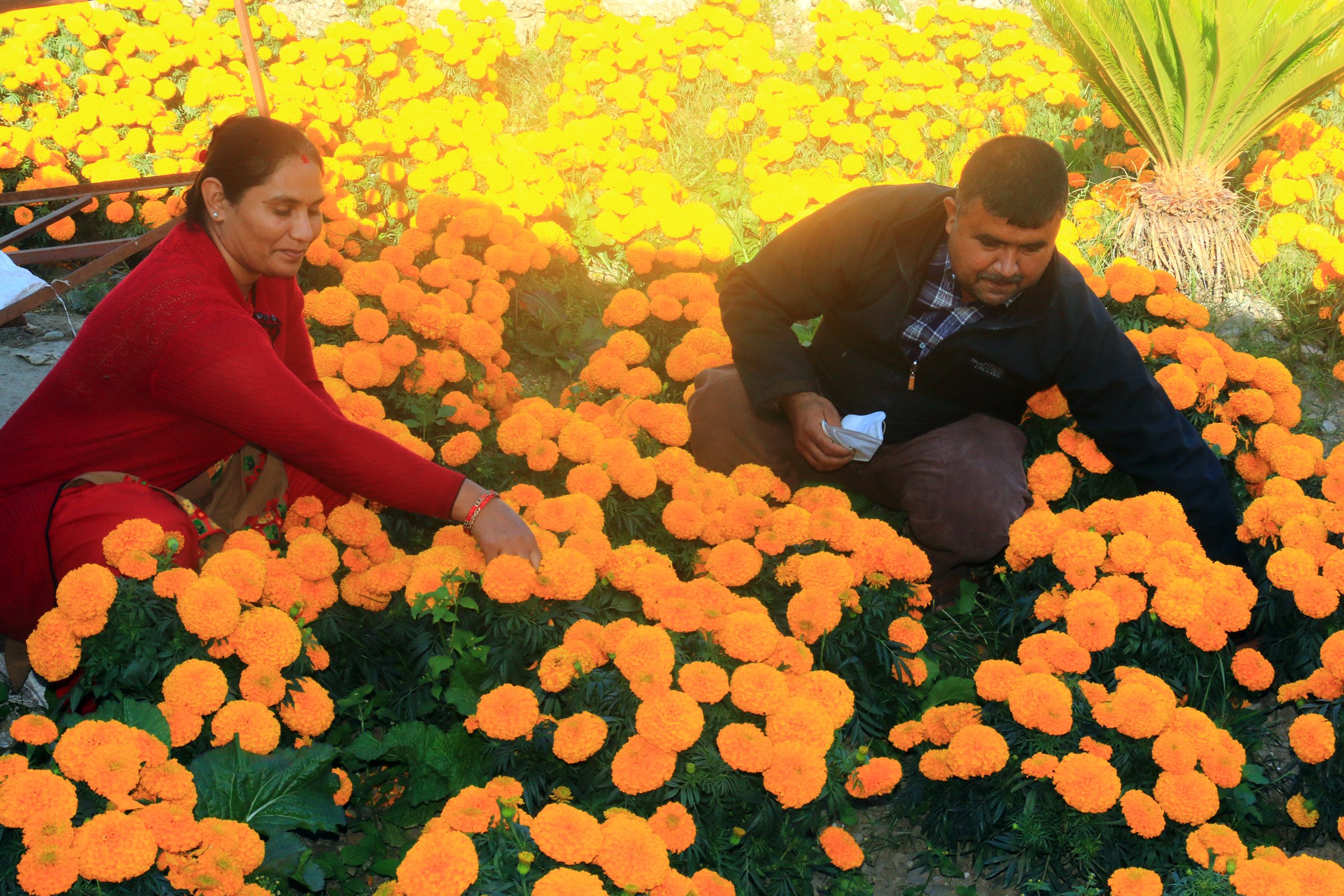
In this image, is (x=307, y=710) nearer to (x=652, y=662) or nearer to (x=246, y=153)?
(x=652, y=662)

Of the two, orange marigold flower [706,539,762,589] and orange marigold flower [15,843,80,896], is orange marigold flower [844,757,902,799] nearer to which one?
orange marigold flower [706,539,762,589]

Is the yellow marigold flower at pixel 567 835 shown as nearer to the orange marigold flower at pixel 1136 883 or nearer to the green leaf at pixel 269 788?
the green leaf at pixel 269 788

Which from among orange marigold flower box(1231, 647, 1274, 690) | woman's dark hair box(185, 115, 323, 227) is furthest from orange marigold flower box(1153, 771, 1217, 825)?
woman's dark hair box(185, 115, 323, 227)

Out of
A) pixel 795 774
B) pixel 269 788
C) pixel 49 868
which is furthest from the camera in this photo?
pixel 269 788

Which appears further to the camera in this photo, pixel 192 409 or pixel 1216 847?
pixel 192 409

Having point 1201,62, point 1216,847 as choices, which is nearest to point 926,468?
point 1216,847

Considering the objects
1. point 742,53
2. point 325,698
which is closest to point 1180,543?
point 325,698

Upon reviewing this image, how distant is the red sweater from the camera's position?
2525mm

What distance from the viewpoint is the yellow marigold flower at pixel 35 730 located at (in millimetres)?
1982

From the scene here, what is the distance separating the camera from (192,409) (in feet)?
8.56

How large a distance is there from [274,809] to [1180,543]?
2.26 metres

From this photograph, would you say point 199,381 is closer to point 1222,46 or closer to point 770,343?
point 770,343

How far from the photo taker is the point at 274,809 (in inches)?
85.9

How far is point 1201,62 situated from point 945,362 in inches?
97.7
